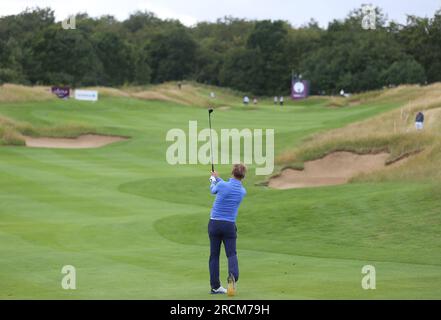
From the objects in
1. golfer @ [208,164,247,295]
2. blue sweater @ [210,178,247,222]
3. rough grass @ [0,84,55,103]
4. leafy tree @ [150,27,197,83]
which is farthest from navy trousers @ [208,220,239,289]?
leafy tree @ [150,27,197,83]

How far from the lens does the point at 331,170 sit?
42.6 metres

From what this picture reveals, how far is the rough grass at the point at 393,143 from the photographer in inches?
1369

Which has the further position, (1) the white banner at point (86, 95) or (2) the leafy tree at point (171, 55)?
(2) the leafy tree at point (171, 55)

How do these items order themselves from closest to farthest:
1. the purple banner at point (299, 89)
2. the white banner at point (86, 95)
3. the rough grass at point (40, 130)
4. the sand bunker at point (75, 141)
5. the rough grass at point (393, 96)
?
the sand bunker at point (75, 141), the rough grass at point (40, 130), the white banner at point (86, 95), the rough grass at point (393, 96), the purple banner at point (299, 89)

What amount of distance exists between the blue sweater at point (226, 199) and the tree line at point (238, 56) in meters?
100

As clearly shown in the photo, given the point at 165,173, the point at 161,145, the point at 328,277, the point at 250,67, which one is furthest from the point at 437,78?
the point at 328,277

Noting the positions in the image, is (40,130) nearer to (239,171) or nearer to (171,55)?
(239,171)

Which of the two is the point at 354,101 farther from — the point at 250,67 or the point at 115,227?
the point at 115,227

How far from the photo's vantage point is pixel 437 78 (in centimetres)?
13375

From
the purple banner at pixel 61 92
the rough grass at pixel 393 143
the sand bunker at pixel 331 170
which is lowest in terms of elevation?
the sand bunker at pixel 331 170

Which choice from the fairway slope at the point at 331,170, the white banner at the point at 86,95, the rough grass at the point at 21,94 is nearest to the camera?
the fairway slope at the point at 331,170

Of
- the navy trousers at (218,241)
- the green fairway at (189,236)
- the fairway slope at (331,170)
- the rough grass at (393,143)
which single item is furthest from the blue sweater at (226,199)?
the fairway slope at (331,170)

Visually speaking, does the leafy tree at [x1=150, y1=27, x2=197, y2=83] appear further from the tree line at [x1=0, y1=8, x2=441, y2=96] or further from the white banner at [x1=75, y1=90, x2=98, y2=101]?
the white banner at [x1=75, y1=90, x2=98, y2=101]

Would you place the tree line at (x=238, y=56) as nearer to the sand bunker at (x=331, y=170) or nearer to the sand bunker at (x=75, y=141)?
the sand bunker at (x=75, y=141)
